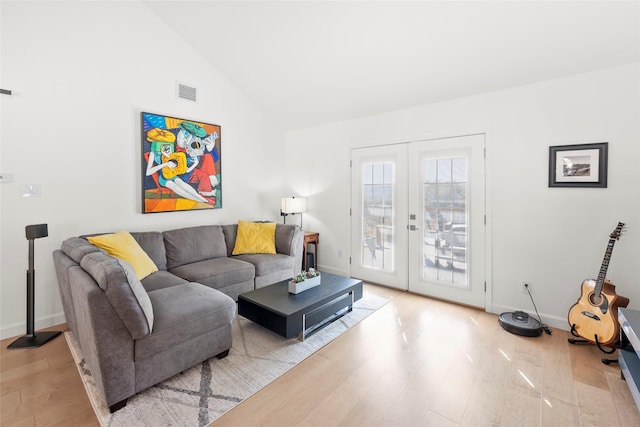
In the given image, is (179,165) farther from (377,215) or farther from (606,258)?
(606,258)

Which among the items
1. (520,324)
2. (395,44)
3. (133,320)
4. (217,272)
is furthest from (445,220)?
(133,320)

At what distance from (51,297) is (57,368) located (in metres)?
1.05

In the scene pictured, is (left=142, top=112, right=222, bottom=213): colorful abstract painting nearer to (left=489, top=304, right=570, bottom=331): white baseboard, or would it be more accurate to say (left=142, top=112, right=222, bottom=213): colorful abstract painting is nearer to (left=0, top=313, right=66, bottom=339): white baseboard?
(left=0, top=313, right=66, bottom=339): white baseboard

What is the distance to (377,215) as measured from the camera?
4098mm

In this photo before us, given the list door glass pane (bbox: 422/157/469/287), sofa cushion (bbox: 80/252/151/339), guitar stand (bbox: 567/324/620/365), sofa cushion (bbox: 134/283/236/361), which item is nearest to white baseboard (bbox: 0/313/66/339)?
sofa cushion (bbox: 134/283/236/361)

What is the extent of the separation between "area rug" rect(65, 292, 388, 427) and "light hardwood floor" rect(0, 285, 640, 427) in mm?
69

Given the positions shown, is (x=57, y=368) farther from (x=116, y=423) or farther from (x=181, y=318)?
(x=181, y=318)

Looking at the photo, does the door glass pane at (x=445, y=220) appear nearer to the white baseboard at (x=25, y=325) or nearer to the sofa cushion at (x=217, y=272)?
the sofa cushion at (x=217, y=272)

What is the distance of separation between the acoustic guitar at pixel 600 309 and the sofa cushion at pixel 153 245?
13.2 feet

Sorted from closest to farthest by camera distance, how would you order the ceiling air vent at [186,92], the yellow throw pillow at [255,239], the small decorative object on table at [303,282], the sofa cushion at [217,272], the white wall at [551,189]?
the white wall at [551,189], the small decorative object on table at [303,282], the sofa cushion at [217,272], the ceiling air vent at [186,92], the yellow throw pillow at [255,239]

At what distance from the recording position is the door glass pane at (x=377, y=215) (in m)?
3.96

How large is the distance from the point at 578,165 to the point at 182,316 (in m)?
3.54

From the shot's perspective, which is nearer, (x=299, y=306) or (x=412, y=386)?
(x=412, y=386)

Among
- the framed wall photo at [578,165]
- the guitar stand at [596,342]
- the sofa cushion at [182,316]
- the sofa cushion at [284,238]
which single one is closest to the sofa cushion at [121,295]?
the sofa cushion at [182,316]
